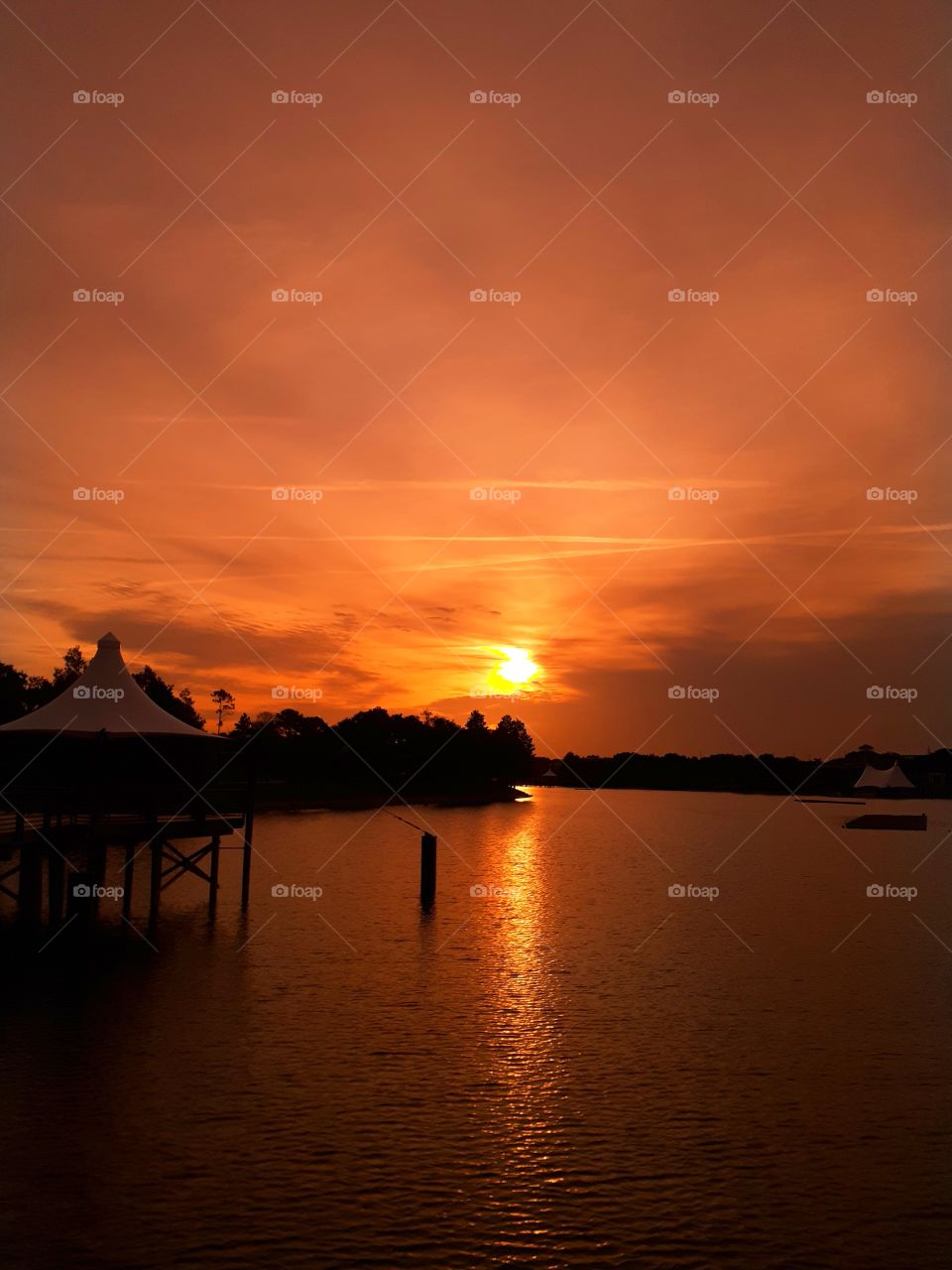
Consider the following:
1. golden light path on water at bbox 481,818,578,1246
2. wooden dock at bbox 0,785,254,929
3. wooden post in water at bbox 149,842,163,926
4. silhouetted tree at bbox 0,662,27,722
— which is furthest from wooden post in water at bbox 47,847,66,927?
silhouetted tree at bbox 0,662,27,722

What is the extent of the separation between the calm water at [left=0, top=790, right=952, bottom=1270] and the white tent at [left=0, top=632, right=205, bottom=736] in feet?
Result: 18.4

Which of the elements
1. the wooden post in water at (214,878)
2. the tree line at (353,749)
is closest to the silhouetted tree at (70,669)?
the tree line at (353,749)

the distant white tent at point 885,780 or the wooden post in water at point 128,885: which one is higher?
the distant white tent at point 885,780

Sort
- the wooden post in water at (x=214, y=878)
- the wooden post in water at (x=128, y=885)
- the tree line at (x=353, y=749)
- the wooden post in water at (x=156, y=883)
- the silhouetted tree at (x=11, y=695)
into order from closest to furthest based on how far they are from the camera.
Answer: the wooden post in water at (x=156, y=883) < the wooden post in water at (x=128, y=885) < the wooden post in water at (x=214, y=878) < the silhouetted tree at (x=11, y=695) < the tree line at (x=353, y=749)

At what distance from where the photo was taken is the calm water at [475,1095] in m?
12.3

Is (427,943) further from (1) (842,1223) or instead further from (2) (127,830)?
(1) (842,1223)

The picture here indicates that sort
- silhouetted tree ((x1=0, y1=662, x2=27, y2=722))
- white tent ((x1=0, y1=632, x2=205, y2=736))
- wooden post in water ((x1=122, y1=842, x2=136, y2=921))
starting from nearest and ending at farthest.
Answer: white tent ((x1=0, y1=632, x2=205, y2=736)), wooden post in water ((x1=122, y1=842, x2=136, y2=921)), silhouetted tree ((x1=0, y1=662, x2=27, y2=722))

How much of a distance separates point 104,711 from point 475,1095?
18397 mm

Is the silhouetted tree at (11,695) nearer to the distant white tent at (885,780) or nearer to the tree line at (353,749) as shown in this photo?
the tree line at (353,749)

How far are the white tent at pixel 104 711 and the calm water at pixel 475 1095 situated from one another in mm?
5605

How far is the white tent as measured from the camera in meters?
31.5

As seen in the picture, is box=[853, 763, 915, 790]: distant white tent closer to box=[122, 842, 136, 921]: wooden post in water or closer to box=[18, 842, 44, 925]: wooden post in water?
box=[122, 842, 136, 921]: wooden post in water

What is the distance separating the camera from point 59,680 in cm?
11038

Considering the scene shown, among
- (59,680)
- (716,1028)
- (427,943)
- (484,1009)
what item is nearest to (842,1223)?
(716,1028)
